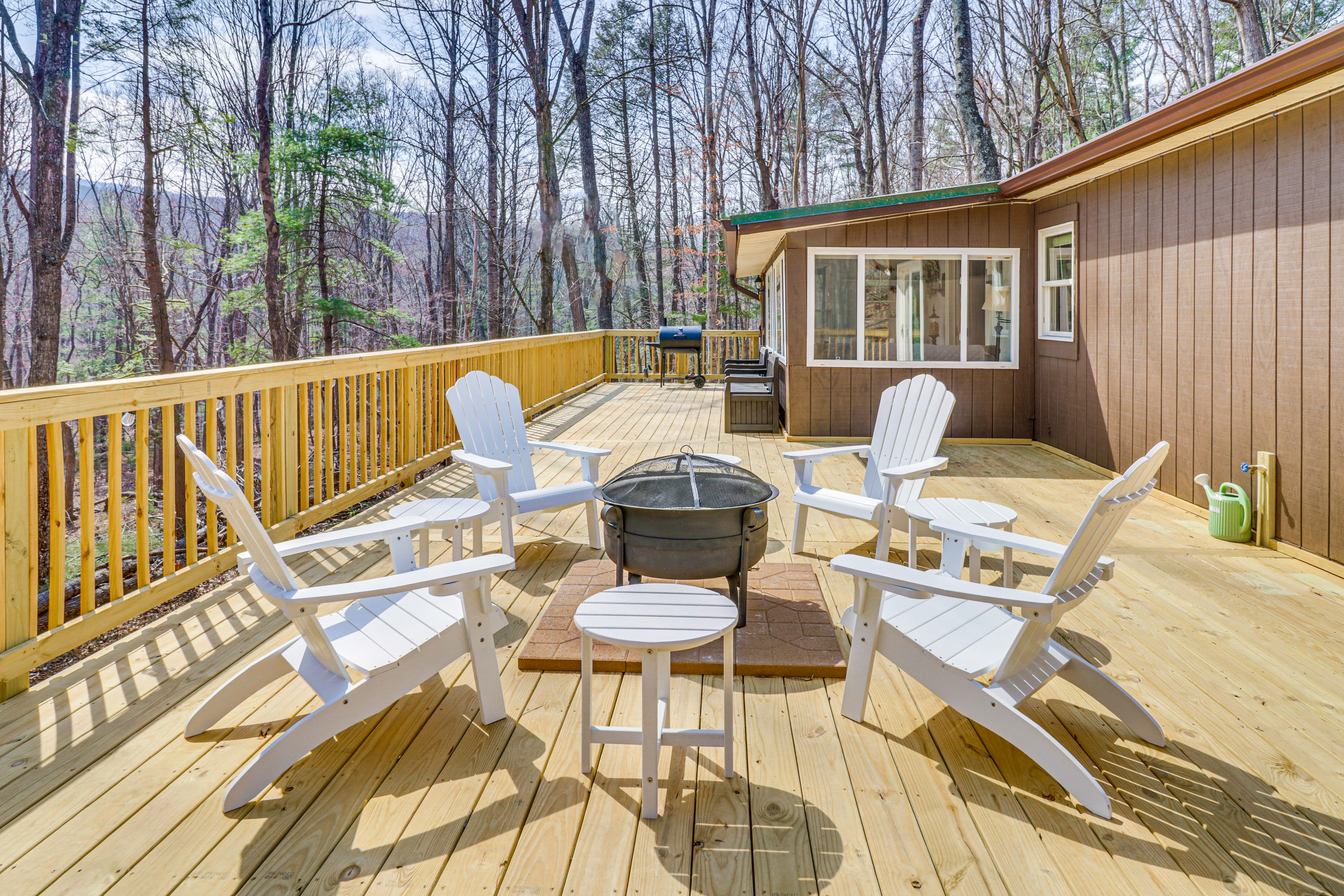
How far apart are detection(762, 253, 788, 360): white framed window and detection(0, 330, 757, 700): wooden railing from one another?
9.69ft

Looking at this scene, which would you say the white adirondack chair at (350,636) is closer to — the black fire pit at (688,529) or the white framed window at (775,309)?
the black fire pit at (688,529)

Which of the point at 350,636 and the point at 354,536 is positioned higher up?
the point at 354,536

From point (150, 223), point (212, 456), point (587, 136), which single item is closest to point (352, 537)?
point (212, 456)

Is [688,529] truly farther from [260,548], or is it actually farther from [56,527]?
[56,527]

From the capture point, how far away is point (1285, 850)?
5.76 ft

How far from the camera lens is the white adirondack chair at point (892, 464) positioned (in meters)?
3.70

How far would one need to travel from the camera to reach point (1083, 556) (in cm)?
204

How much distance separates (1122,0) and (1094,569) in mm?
15157

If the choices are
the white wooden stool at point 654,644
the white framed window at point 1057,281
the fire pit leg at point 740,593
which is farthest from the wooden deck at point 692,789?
the white framed window at point 1057,281

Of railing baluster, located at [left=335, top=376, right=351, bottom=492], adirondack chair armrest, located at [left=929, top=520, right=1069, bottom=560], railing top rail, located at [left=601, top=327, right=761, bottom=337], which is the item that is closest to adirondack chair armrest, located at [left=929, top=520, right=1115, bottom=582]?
adirondack chair armrest, located at [left=929, top=520, right=1069, bottom=560]

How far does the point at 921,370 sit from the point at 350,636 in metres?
6.53

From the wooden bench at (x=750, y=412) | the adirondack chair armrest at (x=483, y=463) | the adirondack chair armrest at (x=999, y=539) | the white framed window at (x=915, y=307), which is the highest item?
the white framed window at (x=915, y=307)

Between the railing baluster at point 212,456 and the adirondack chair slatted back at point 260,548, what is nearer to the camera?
the adirondack chair slatted back at point 260,548

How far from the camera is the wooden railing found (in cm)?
241
